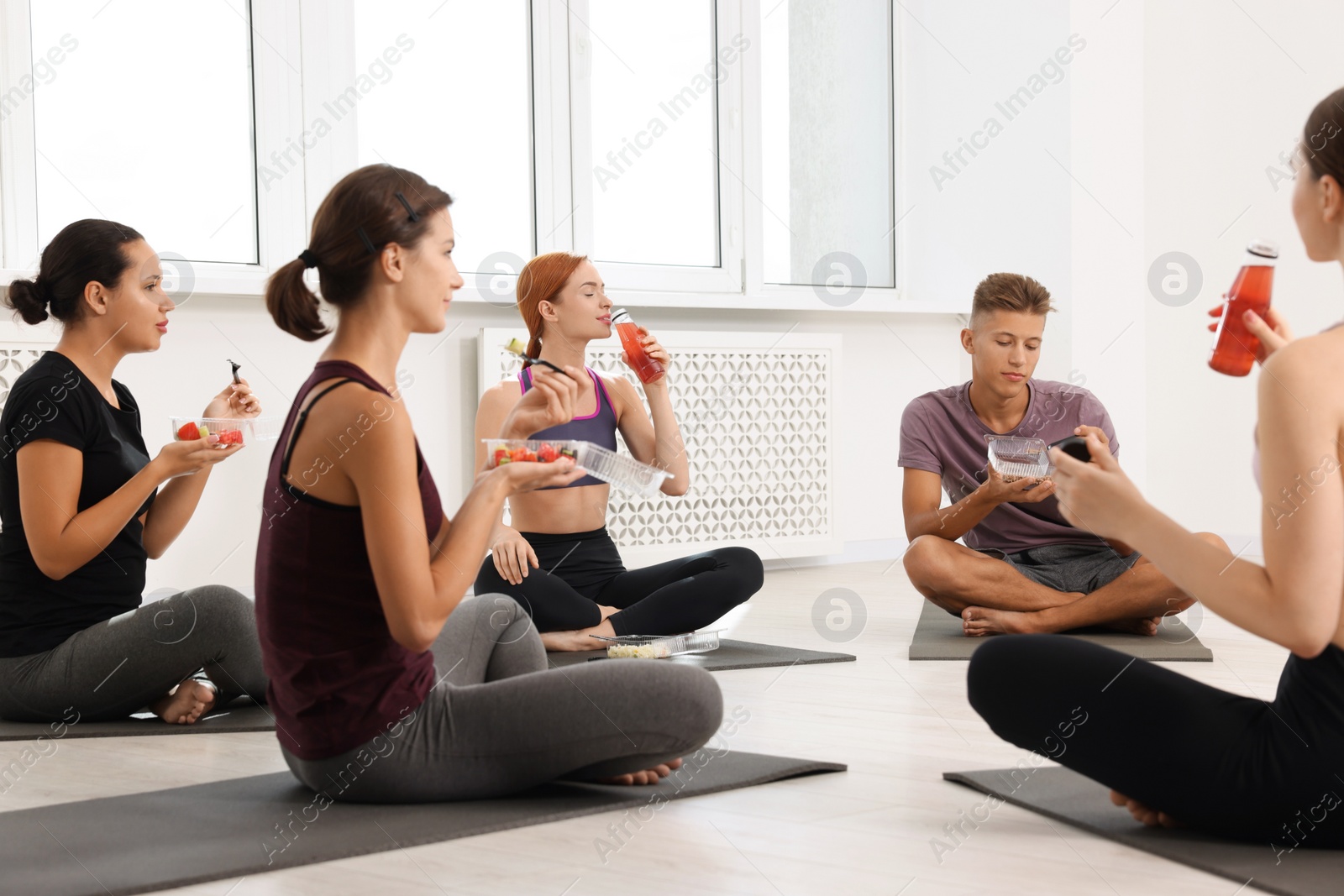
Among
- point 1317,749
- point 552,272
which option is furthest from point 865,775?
point 552,272

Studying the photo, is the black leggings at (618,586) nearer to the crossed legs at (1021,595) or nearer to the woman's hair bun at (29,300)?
the crossed legs at (1021,595)

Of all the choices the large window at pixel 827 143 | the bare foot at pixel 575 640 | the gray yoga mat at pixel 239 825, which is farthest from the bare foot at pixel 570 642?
the large window at pixel 827 143

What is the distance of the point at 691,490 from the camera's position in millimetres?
4730

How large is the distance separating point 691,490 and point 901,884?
3275 millimetres

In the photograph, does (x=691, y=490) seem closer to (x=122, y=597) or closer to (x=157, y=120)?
(x=157, y=120)

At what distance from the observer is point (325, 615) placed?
1626mm

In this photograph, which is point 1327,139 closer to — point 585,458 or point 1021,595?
point 585,458

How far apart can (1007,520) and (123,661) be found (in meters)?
2.02

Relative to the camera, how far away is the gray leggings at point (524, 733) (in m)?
1.69

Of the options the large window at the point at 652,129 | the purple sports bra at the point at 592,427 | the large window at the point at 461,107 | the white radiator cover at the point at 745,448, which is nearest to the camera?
the purple sports bra at the point at 592,427

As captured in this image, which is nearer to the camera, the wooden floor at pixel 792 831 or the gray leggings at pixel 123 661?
the wooden floor at pixel 792 831

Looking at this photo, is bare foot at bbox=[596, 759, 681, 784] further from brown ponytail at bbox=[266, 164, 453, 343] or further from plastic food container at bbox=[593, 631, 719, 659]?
plastic food container at bbox=[593, 631, 719, 659]

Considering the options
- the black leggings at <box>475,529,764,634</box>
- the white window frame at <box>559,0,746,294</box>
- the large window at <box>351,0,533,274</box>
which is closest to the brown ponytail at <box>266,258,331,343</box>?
the black leggings at <box>475,529,764,634</box>

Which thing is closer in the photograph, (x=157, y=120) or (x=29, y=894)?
(x=29, y=894)
